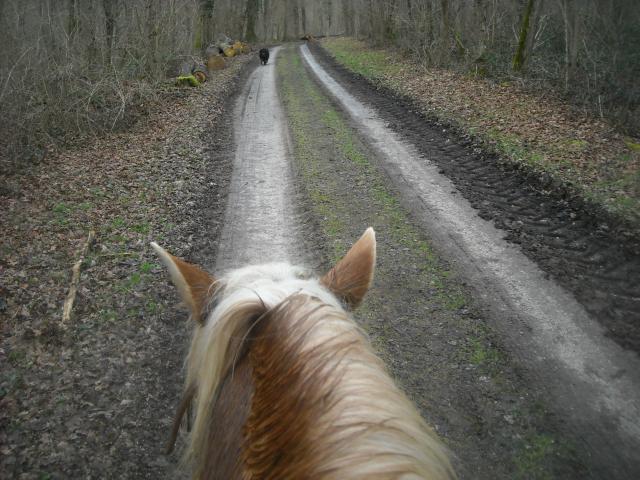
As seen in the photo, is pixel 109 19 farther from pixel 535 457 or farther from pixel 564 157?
pixel 535 457

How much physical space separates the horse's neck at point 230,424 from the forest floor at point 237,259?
2412 mm

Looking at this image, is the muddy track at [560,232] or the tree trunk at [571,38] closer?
the muddy track at [560,232]

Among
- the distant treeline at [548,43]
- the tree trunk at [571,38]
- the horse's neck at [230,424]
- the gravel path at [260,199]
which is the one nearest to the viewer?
the horse's neck at [230,424]

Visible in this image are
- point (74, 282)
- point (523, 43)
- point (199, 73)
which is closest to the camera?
point (74, 282)

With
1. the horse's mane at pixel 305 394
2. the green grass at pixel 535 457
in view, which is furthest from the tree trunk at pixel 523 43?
the horse's mane at pixel 305 394

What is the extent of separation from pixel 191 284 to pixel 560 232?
5692 mm

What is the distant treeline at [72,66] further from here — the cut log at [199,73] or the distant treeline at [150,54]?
the cut log at [199,73]

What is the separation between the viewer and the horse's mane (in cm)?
95

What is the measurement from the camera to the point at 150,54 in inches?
513

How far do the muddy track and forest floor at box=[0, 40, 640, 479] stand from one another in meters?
0.03

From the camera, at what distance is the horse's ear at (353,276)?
5.74 feet

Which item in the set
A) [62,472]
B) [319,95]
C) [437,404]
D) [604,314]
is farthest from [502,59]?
[62,472]

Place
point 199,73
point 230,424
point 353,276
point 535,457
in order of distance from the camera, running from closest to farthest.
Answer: point 230,424 → point 353,276 → point 535,457 → point 199,73

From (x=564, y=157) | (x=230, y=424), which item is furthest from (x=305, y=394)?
(x=564, y=157)
